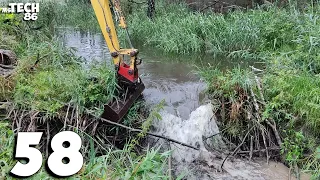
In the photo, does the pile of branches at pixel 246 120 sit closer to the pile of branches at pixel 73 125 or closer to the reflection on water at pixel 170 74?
the reflection on water at pixel 170 74

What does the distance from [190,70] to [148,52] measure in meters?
1.75

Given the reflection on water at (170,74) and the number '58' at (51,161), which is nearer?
the number '58' at (51,161)

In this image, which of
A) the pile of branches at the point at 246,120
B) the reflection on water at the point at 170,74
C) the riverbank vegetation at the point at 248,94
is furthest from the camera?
the reflection on water at the point at 170,74

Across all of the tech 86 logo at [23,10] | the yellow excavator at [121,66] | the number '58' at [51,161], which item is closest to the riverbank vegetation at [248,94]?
the yellow excavator at [121,66]

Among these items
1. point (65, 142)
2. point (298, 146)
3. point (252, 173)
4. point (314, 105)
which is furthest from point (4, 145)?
point (314, 105)

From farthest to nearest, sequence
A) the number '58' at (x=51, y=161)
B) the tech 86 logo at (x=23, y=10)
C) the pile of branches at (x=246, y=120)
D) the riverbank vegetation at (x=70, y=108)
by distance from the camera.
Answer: the tech 86 logo at (x=23, y=10) < the pile of branches at (x=246, y=120) < the riverbank vegetation at (x=70, y=108) < the number '58' at (x=51, y=161)

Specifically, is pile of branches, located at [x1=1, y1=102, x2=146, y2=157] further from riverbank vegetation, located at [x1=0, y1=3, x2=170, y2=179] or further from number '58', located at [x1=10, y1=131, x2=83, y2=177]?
number '58', located at [x1=10, y1=131, x2=83, y2=177]

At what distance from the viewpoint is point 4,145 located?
2.83 m

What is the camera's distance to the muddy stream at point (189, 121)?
369cm

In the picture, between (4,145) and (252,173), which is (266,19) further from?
(4,145)

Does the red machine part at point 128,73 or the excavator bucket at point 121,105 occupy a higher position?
the red machine part at point 128,73

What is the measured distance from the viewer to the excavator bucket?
12.6 ft

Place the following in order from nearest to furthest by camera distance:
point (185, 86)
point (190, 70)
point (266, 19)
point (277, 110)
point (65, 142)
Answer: point (65, 142) → point (277, 110) → point (185, 86) → point (190, 70) → point (266, 19)

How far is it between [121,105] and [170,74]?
6.68 ft
